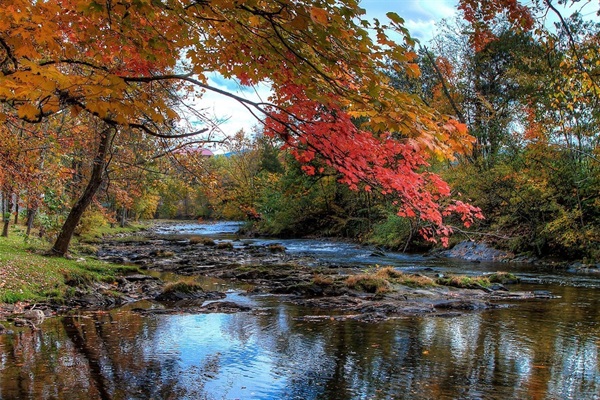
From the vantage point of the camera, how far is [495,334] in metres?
8.20

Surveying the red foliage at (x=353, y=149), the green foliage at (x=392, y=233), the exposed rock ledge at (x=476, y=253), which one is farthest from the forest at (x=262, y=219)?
the green foliage at (x=392, y=233)

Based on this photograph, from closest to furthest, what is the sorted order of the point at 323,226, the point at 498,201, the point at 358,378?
the point at 358,378, the point at 498,201, the point at 323,226

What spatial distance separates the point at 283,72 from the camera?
15.1 ft

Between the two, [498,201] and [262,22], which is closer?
[262,22]

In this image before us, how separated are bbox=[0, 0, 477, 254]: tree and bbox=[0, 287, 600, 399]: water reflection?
2310 millimetres

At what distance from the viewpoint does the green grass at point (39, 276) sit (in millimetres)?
9953

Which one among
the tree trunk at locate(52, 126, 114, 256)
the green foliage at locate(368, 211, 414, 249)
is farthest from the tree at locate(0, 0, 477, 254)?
the green foliage at locate(368, 211, 414, 249)

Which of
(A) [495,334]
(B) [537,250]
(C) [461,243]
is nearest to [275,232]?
(C) [461,243]

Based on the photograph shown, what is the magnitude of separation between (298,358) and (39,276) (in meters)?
7.38

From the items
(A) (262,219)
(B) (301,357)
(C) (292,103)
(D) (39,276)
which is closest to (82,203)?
(D) (39,276)

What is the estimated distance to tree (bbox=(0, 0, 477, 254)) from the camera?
11.1 feet

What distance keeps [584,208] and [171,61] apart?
2038 cm

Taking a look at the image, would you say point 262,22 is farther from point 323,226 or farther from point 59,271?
point 323,226

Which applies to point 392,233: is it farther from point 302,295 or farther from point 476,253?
point 302,295
